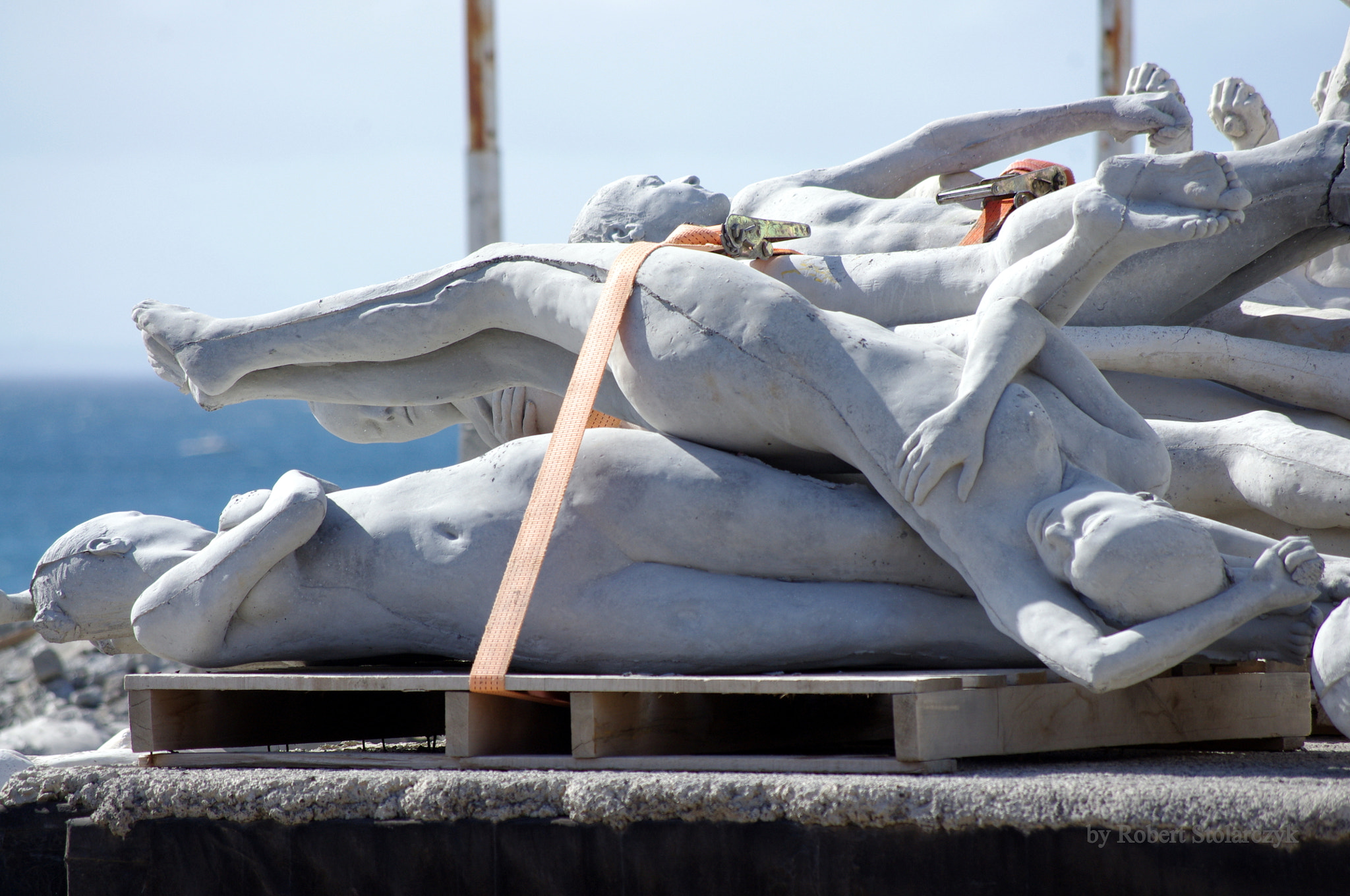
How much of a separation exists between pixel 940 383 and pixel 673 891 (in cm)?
127

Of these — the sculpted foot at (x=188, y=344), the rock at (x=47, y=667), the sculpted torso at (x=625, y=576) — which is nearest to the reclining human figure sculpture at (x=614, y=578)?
the sculpted torso at (x=625, y=576)

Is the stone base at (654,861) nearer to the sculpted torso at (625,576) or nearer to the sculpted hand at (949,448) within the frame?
the sculpted torso at (625,576)

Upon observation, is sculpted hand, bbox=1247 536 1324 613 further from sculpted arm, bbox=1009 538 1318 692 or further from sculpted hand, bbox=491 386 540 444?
Result: sculpted hand, bbox=491 386 540 444

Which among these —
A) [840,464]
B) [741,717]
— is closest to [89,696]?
[741,717]

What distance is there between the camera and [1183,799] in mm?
2520

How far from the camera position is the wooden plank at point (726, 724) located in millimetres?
3111

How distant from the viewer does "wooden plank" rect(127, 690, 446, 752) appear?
349 cm

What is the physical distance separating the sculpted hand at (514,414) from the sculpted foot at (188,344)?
3.31ft

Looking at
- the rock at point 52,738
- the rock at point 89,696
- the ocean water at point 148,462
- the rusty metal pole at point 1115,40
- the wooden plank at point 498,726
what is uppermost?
the rusty metal pole at point 1115,40

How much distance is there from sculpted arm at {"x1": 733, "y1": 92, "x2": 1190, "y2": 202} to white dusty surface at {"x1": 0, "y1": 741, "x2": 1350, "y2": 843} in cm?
293

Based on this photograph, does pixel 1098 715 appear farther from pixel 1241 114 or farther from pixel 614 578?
pixel 1241 114

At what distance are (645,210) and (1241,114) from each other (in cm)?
300

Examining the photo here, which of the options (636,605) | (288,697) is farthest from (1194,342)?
(288,697)

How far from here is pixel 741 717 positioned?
3.48m
